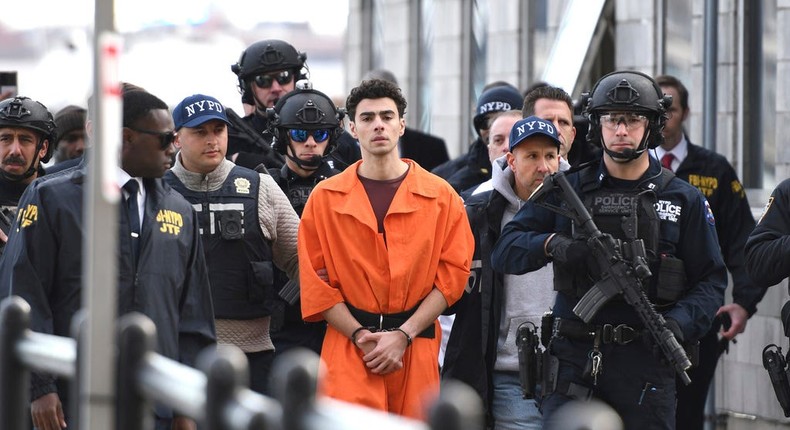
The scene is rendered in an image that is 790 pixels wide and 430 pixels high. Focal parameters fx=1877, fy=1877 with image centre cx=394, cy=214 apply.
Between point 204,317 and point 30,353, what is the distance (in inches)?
70.0

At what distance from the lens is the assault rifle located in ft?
23.8

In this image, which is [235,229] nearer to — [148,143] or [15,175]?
[15,175]

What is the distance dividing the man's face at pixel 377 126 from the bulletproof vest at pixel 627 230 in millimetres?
888

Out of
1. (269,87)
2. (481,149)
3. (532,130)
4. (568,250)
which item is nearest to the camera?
(568,250)

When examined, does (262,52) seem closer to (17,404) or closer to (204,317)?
(204,317)

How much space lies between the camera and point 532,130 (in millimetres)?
8109

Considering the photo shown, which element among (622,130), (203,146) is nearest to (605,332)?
(622,130)

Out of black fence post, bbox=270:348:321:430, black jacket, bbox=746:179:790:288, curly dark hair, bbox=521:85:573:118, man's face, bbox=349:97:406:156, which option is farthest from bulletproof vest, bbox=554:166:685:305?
black fence post, bbox=270:348:321:430

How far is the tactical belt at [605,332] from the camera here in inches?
293

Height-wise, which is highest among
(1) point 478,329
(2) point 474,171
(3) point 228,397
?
(2) point 474,171

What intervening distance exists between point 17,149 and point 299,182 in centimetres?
133

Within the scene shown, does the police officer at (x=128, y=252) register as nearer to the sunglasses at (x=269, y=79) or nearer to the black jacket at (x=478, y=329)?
the black jacket at (x=478, y=329)

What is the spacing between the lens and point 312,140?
8891mm

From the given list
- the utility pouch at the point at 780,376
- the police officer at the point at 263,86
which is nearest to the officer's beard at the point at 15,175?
the police officer at the point at 263,86
